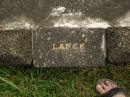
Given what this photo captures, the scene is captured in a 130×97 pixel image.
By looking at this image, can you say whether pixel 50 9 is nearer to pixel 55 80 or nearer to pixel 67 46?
pixel 67 46

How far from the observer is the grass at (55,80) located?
285 cm

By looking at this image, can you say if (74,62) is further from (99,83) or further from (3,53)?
(3,53)

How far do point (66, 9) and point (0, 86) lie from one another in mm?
924

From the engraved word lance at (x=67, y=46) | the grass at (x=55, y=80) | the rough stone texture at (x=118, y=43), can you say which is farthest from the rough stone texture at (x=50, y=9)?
the grass at (x=55, y=80)

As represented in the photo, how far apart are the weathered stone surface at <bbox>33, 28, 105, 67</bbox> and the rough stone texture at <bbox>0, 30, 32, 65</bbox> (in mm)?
88

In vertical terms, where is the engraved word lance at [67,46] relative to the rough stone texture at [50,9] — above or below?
below

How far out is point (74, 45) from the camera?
103 inches

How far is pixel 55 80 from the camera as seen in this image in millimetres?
2885

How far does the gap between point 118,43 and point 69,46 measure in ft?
1.37

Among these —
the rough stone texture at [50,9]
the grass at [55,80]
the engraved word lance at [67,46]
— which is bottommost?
the grass at [55,80]

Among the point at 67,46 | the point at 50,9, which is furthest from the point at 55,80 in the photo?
the point at 50,9

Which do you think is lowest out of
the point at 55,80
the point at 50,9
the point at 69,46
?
the point at 55,80

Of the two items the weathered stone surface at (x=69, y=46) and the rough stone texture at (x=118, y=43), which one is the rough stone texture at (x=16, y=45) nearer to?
the weathered stone surface at (x=69, y=46)

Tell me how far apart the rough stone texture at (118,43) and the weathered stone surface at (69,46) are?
75 millimetres
